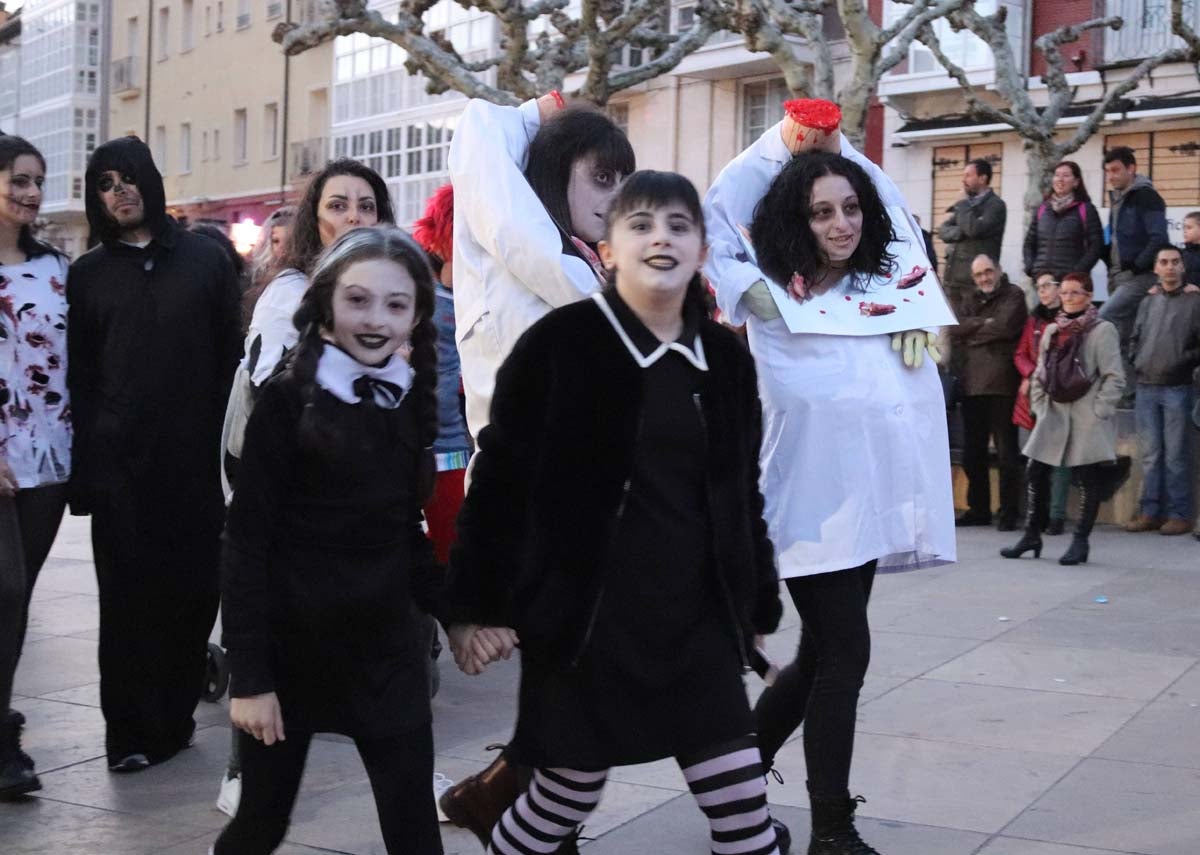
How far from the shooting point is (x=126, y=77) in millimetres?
51875

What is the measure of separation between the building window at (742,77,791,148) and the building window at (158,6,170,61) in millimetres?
25422

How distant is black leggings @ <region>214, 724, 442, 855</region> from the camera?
342cm

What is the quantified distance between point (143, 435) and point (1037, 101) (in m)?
21.6

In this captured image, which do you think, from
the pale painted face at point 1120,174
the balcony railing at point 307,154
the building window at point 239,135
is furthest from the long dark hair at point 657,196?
the building window at point 239,135

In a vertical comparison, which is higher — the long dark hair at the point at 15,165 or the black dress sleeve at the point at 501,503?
Result: the long dark hair at the point at 15,165

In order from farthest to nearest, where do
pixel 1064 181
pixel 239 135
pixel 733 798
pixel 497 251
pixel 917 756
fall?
pixel 239 135 < pixel 1064 181 < pixel 917 756 < pixel 497 251 < pixel 733 798

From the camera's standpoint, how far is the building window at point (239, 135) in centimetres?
4503

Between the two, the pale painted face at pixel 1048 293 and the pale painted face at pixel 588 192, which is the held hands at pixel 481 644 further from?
the pale painted face at pixel 1048 293

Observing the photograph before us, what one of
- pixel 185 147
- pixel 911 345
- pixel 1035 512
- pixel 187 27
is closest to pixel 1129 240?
pixel 1035 512

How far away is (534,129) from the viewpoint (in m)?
4.32

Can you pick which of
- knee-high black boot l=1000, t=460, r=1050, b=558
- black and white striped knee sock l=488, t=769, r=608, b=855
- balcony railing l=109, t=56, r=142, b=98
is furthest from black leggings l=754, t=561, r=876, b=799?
balcony railing l=109, t=56, r=142, b=98

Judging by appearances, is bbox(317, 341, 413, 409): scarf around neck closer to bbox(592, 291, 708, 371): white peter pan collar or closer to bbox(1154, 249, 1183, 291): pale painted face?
bbox(592, 291, 708, 371): white peter pan collar

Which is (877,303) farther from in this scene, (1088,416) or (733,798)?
(1088,416)

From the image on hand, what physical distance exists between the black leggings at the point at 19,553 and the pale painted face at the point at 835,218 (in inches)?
99.6
